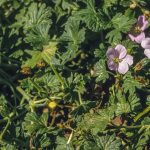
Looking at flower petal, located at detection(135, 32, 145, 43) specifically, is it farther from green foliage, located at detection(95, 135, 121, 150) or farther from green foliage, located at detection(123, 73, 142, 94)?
green foliage, located at detection(95, 135, 121, 150)

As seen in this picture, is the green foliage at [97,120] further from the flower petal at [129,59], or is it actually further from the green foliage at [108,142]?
the flower petal at [129,59]

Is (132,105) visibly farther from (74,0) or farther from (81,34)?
(74,0)

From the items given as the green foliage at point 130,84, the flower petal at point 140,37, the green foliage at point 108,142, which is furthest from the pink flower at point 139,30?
the green foliage at point 108,142

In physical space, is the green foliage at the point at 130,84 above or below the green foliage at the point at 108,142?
above

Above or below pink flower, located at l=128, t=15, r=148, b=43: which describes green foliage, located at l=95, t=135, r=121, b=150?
below

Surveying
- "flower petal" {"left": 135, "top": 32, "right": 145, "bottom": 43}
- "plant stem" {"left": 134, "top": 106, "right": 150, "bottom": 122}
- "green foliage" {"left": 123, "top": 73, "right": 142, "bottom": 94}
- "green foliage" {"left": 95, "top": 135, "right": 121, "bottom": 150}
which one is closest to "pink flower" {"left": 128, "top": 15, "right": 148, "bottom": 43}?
"flower petal" {"left": 135, "top": 32, "right": 145, "bottom": 43}

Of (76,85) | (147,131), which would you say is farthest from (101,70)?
(147,131)
